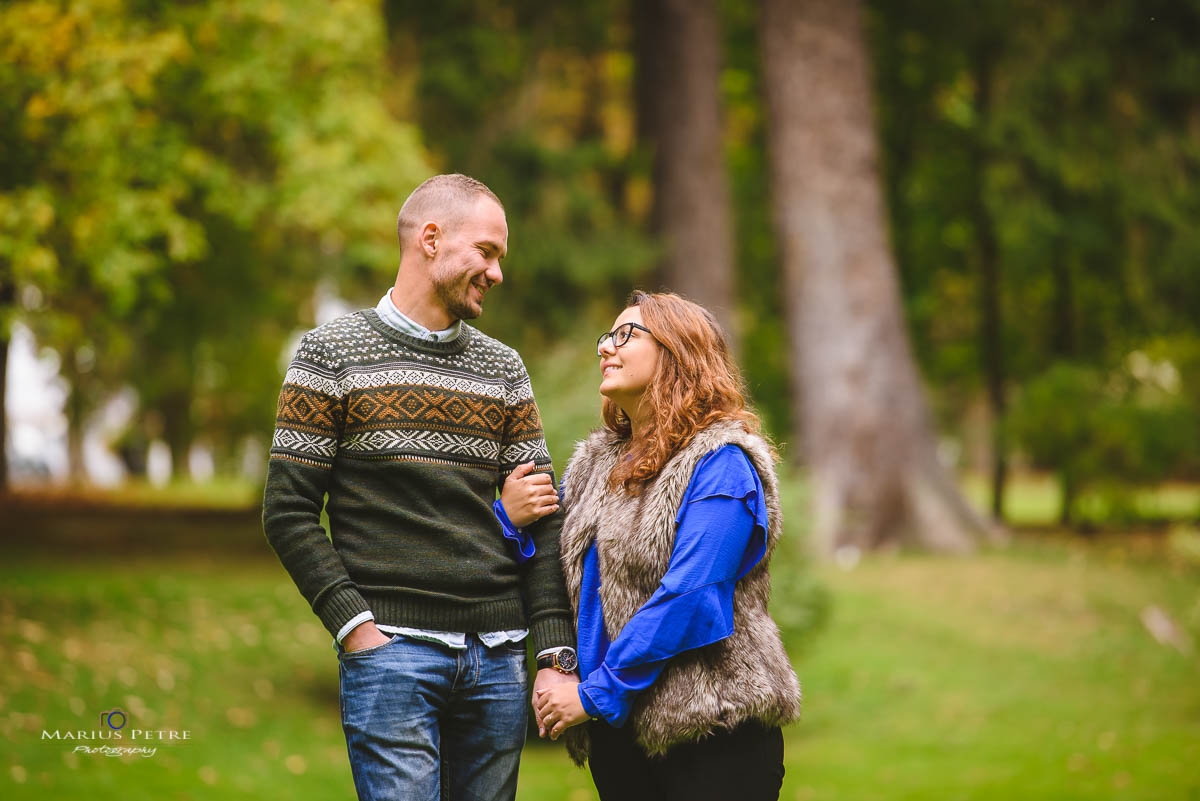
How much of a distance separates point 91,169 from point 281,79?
85.4 inches

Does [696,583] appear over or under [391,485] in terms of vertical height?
under

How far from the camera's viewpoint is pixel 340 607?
2.92m

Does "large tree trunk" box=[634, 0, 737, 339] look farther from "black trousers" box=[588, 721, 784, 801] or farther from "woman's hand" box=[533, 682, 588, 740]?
"woman's hand" box=[533, 682, 588, 740]

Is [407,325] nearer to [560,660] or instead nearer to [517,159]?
[560,660]

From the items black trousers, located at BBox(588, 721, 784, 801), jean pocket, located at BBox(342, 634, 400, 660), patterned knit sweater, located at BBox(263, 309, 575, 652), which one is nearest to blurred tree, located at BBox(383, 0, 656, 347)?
patterned knit sweater, located at BBox(263, 309, 575, 652)

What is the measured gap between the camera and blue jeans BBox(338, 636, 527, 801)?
2955 millimetres

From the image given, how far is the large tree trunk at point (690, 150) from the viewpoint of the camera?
15.8 m

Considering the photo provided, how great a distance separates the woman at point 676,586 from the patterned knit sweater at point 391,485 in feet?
0.79

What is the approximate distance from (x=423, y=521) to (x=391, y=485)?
0.41 feet

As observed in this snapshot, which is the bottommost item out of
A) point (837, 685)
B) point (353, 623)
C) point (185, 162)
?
point (837, 685)

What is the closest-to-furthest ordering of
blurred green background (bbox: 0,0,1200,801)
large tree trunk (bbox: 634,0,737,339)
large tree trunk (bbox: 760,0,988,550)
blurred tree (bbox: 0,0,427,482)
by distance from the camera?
blurred green background (bbox: 0,0,1200,801) → blurred tree (bbox: 0,0,427,482) → large tree trunk (bbox: 760,0,988,550) → large tree trunk (bbox: 634,0,737,339)

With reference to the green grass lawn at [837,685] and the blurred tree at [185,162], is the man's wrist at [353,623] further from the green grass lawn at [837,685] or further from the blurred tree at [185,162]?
the blurred tree at [185,162]

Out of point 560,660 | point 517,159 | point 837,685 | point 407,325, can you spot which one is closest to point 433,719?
point 560,660

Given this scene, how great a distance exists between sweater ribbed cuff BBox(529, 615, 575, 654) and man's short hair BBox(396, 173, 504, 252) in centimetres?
107
